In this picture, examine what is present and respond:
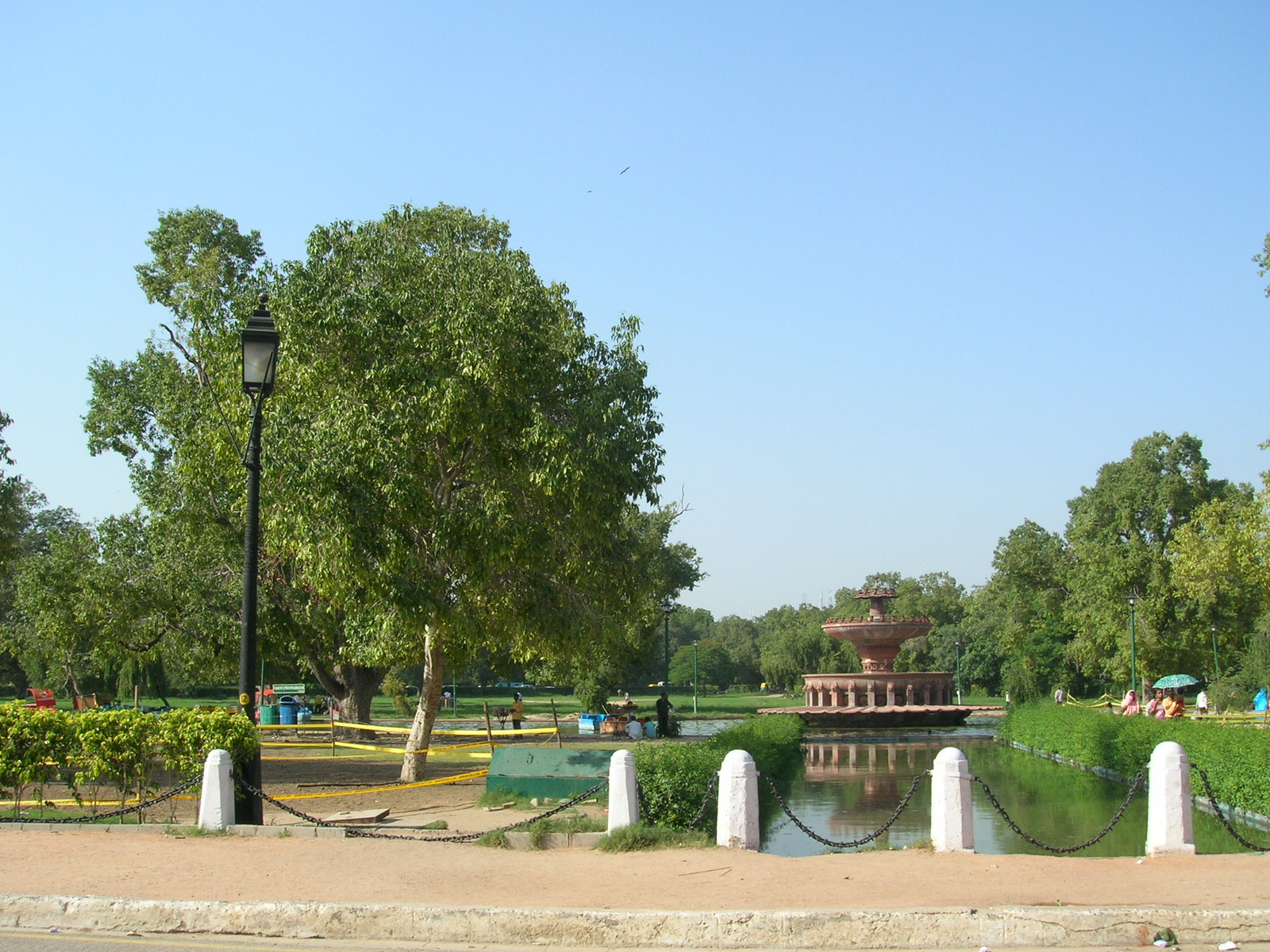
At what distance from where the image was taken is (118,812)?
12633mm

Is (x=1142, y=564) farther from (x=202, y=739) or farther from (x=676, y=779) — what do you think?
(x=202, y=739)

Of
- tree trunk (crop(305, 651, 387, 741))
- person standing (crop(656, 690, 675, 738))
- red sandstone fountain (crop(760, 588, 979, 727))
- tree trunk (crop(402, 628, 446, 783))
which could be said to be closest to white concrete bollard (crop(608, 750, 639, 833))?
tree trunk (crop(402, 628, 446, 783))

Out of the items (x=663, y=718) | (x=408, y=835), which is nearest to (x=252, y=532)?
(x=408, y=835)

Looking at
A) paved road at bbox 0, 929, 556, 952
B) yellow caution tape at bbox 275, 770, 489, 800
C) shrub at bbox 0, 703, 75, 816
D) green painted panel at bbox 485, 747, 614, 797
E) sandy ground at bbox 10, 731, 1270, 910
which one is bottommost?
yellow caution tape at bbox 275, 770, 489, 800

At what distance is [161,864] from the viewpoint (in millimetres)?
10188

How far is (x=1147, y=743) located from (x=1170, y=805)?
11.4 meters

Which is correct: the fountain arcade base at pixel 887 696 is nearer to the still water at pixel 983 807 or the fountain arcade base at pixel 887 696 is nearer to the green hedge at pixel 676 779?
the still water at pixel 983 807

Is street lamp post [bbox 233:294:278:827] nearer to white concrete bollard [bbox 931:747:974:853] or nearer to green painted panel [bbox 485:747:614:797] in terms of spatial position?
green painted panel [bbox 485:747:614:797]

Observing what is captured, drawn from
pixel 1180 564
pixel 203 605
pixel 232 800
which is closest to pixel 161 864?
pixel 232 800

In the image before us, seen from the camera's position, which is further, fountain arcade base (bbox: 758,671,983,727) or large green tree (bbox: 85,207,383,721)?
fountain arcade base (bbox: 758,671,983,727)

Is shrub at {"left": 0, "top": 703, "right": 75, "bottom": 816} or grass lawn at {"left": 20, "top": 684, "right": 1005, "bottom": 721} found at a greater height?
shrub at {"left": 0, "top": 703, "right": 75, "bottom": 816}

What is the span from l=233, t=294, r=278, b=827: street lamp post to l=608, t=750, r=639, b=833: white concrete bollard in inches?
158

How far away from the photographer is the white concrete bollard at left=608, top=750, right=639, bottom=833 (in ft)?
37.0

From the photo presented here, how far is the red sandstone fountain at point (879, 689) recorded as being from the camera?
37.8 meters
